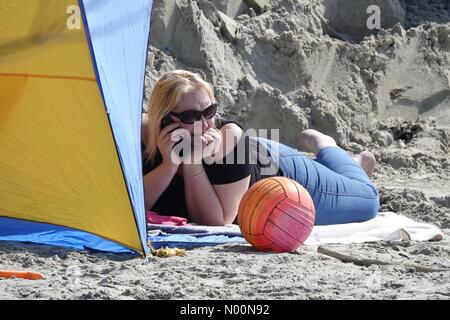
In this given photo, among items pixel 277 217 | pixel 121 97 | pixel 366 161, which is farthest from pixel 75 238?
pixel 366 161

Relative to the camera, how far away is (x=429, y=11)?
9.20 m

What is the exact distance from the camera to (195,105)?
15.5 feet

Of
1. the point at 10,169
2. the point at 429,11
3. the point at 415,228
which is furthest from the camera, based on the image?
the point at 429,11

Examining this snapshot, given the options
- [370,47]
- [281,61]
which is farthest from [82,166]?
[370,47]

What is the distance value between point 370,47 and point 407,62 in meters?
0.37

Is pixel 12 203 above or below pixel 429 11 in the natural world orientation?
below

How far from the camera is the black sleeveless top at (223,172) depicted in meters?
4.77

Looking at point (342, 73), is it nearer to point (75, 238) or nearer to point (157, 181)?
point (157, 181)

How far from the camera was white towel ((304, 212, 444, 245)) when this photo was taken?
4.84 metres

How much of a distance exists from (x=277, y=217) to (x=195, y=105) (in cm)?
72

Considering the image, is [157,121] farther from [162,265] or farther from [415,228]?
[415,228]

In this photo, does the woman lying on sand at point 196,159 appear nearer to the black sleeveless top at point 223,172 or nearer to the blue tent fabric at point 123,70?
the black sleeveless top at point 223,172

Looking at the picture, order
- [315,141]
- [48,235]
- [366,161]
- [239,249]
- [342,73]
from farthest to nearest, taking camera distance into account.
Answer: [342,73], [366,161], [315,141], [48,235], [239,249]

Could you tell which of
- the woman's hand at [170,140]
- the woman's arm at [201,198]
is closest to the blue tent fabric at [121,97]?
the woman's arm at [201,198]
